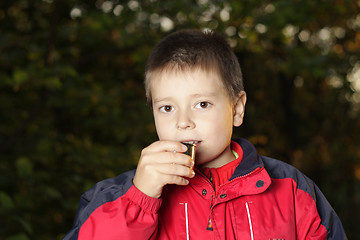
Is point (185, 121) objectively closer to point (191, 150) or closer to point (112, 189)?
point (191, 150)

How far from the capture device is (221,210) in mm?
1424

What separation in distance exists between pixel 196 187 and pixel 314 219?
44cm

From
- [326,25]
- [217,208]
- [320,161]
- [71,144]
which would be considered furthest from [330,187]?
[217,208]

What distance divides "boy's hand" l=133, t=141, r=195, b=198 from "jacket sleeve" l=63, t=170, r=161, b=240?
34mm

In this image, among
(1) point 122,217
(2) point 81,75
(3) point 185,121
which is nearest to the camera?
(1) point 122,217

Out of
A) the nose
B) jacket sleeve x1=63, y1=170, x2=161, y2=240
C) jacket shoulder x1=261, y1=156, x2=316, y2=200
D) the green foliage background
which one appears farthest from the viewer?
the green foliage background

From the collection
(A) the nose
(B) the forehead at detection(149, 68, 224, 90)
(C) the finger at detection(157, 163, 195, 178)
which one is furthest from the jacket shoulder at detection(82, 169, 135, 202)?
(B) the forehead at detection(149, 68, 224, 90)

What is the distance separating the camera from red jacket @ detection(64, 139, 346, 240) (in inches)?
52.2

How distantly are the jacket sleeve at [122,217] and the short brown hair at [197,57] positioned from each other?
460 mm

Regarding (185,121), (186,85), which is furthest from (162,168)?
(186,85)

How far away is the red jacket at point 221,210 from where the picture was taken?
1.33m

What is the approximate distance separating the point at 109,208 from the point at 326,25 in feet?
19.7

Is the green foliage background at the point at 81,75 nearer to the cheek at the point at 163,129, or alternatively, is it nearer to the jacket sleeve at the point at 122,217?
the jacket sleeve at the point at 122,217

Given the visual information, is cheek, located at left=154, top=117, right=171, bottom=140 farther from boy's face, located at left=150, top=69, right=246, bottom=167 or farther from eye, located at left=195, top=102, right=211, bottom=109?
eye, located at left=195, top=102, right=211, bottom=109
